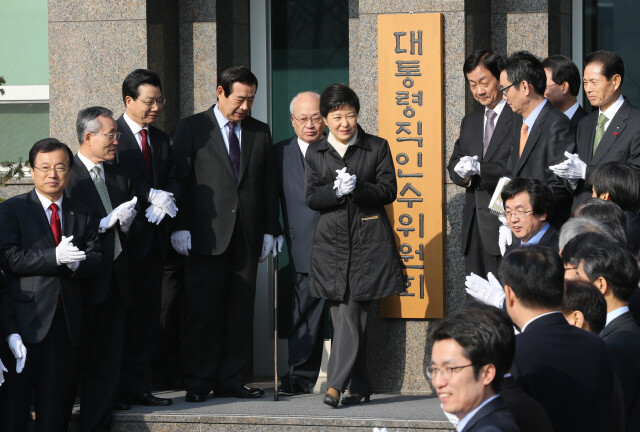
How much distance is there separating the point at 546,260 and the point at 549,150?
3081 millimetres

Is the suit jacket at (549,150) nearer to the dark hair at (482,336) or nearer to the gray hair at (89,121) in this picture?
the gray hair at (89,121)

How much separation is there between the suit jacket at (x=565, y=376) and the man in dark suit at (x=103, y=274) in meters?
3.72

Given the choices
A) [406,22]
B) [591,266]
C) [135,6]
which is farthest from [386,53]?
[591,266]

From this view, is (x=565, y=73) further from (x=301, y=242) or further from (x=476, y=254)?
(x=301, y=242)

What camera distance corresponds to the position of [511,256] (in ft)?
12.9

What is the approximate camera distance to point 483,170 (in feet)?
23.9

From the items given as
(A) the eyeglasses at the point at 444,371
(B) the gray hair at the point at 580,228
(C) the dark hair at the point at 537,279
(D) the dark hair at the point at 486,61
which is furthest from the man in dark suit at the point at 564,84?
(A) the eyeglasses at the point at 444,371

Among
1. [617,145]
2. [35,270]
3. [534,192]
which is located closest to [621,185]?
[534,192]

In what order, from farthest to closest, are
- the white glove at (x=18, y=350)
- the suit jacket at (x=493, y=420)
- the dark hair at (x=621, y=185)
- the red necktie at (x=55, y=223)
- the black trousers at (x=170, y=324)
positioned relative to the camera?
the black trousers at (x=170, y=324)
the red necktie at (x=55, y=223)
the white glove at (x=18, y=350)
the dark hair at (x=621, y=185)
the suit jacket at (x=493, y=420)

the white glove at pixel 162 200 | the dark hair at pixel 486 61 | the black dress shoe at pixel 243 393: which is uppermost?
the dark hair at pixel 486 61

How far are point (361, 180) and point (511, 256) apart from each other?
11.2ft

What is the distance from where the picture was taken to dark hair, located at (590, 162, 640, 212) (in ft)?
18.1

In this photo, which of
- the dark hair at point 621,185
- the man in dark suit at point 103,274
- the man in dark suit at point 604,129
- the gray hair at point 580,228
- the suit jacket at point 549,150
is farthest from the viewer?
the man in dark suit at point 103,274

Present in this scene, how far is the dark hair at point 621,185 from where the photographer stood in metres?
5.52
